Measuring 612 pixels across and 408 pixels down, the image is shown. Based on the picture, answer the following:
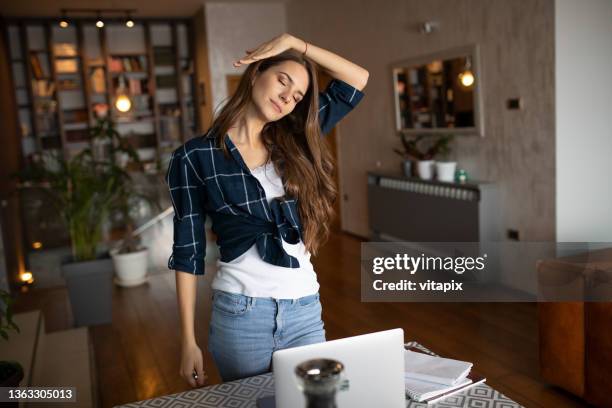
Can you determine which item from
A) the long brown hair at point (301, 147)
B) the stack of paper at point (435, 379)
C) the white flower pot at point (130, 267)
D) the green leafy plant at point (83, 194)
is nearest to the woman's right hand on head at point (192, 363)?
the long brown hair at point (301, 147)

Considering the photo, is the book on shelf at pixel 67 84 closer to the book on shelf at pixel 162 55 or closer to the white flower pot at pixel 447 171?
the book on shelf at pixel 162 55

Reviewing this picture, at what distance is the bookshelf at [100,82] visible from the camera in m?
7.98

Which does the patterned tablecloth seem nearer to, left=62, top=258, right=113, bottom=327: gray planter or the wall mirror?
left=62, top=258, right=113, bottom=327: gray planter

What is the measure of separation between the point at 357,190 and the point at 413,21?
6.95 feet

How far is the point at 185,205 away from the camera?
4.47 ft

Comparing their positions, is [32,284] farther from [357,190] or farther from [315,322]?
[315,322]

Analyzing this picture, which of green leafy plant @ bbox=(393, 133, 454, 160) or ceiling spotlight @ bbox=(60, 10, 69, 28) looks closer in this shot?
green leafy plant @ bbox=(393, 133, 454, 160)

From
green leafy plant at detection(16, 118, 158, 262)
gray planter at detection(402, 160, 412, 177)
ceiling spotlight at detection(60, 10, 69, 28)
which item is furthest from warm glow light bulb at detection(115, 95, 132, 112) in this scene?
gray planter at detection(402, 160, 412, 177)

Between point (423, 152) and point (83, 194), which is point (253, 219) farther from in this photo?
point (423, 152)

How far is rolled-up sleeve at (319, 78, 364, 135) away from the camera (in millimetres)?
1523

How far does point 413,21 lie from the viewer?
518cm

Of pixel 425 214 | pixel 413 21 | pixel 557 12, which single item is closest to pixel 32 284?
pixel 425 214

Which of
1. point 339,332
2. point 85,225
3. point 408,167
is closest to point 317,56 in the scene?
point 339,332

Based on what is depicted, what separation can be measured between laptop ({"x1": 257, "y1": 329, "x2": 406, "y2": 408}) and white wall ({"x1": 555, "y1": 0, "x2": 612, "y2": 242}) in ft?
10.2
